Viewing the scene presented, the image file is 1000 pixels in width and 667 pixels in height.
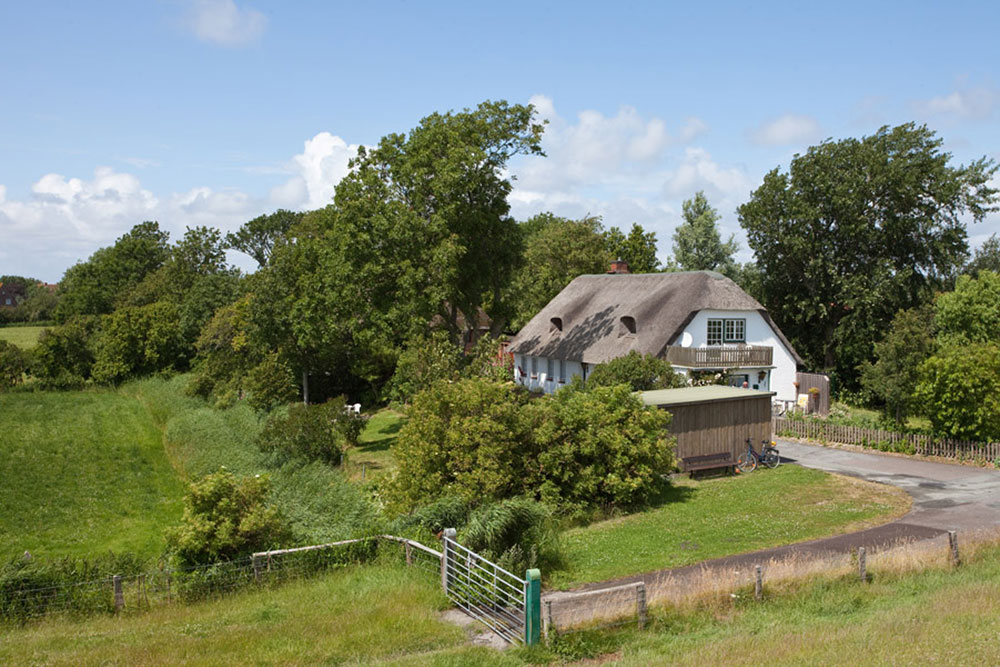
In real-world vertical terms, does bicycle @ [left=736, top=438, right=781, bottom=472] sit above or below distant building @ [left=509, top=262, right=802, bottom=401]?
below

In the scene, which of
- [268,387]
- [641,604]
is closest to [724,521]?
[641,604]

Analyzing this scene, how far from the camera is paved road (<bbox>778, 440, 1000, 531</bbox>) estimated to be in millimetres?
20312

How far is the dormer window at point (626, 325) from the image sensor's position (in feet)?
131

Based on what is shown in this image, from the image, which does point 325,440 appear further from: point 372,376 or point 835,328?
point 835,328

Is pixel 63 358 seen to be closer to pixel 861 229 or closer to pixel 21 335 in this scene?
pixel 21 335

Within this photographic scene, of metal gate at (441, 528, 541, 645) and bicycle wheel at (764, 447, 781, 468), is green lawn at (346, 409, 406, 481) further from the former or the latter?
bicycle wheel at (764, 447, 781, 468)

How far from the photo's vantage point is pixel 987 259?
3179 inches

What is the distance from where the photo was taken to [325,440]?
30.5 meters

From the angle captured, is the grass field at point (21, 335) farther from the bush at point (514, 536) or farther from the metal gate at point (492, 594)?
the metal gate at point (492, 594)

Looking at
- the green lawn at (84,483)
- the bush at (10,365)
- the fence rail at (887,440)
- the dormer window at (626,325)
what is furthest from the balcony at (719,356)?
the bush at (10,365)

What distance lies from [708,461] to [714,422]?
133cm

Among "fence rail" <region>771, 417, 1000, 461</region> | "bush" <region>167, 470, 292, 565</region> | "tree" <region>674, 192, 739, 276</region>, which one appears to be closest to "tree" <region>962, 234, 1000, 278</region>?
"tree" <region>674, 192, 739, 276</region>

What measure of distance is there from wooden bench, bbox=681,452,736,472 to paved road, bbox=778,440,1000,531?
3.41m

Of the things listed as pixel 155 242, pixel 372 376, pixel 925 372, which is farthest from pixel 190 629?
pixel 155 242
